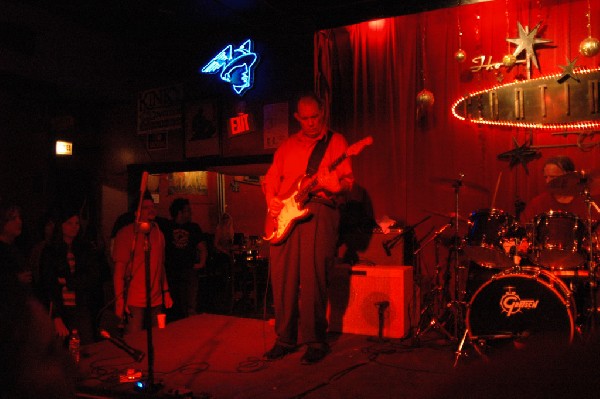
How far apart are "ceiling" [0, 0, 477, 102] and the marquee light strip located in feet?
6.10

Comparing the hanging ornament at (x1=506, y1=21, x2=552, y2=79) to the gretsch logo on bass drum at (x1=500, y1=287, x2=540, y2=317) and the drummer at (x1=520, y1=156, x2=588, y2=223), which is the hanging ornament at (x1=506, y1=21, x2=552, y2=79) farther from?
the gretsch logo on bass drum at (x1=500, y1=287, x2=540, y2=317)

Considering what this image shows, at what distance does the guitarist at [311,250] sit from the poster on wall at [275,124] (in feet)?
10.1

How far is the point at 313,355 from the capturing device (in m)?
4.93

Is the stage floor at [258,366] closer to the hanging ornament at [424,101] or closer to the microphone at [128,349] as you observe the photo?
the microphone at [128,349]

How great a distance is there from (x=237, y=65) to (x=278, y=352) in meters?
5.20

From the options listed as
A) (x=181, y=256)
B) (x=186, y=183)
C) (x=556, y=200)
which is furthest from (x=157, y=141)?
(x=556, y=200)

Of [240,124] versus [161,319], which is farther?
[240,124]

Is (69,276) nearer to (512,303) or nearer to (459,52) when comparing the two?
(512,303)

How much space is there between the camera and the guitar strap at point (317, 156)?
17.1 ft

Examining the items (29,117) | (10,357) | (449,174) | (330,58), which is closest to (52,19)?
(29,117)

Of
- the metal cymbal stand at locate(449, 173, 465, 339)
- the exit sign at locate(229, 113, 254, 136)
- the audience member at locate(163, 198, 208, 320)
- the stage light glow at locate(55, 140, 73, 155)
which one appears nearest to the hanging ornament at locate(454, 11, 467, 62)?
the metal cymbal stand at locate(449, 173, 465, 339)

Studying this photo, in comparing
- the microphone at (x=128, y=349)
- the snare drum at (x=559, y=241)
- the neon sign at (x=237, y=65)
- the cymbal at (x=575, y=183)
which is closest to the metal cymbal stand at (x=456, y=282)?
the snare drum at (x=559, y=241)

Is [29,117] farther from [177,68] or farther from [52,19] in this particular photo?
[177,68]

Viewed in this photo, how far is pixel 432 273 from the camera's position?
6496 mm
